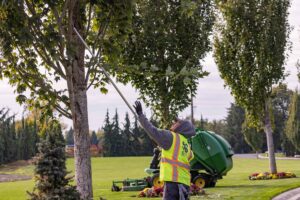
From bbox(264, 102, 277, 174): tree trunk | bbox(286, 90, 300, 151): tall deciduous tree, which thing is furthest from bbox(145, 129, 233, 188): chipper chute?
bbox(286, 90, 300, 151): tall deciduous tree

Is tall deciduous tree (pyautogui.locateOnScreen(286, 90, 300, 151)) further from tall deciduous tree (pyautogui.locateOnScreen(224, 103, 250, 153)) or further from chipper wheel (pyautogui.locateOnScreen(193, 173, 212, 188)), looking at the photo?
chipper wheel (pyautogui.locateOnScreen(193, 173, 212, 188))

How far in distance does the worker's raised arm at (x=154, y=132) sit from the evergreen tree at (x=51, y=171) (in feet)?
7.34

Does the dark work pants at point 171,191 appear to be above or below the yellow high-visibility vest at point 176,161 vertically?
below

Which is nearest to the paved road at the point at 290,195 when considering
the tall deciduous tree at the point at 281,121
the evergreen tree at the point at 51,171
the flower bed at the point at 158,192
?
the flower bed at the point at 158,192

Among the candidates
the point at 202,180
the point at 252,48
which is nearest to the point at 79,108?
the point at 202,180

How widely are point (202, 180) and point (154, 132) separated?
13145 mm

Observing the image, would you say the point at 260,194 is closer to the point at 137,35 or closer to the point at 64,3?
the point at 137,35

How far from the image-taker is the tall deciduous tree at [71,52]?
24.7ft

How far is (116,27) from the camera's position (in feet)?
27.1

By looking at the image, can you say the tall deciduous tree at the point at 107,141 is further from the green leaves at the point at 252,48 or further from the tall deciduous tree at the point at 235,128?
the green leaves at the point at 252,48

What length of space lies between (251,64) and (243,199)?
11.7m

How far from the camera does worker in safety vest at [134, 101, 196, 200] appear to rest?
6671 mm

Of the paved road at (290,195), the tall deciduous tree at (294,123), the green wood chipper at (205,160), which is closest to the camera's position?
the paved road at (290,195)

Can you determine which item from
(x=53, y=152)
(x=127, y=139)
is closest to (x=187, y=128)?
(x=53, y=152)
